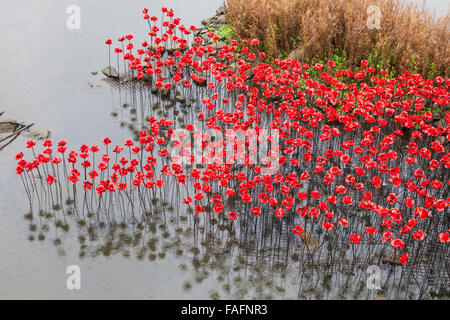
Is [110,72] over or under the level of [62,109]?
over

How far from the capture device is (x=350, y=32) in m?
10.2

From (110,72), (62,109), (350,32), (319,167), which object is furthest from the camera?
(110,72)

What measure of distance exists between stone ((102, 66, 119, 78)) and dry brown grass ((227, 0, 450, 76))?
2.96m

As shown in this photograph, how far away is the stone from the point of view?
34.3 ft

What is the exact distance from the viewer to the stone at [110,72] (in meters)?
10.5

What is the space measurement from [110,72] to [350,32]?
514 cm

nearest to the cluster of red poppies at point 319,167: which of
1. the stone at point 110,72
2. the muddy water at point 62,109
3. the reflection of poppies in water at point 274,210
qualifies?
the reflection of poppies in water at point 274,210

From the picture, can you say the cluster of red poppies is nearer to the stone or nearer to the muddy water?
the muddy water

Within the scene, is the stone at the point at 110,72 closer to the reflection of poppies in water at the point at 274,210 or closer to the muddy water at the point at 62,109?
the muddy water at the point at 62,109

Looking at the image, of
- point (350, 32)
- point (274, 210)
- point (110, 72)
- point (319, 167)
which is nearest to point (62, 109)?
point (110, 72)

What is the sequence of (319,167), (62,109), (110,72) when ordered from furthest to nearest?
(110,72) → (62,109) → (319,167)

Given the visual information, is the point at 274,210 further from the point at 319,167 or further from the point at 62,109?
the point at 62,109

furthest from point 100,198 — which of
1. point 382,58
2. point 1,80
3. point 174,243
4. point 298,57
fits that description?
point 382,58

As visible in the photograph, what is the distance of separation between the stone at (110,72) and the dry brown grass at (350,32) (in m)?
2.96
